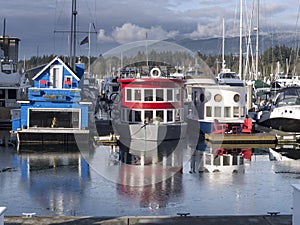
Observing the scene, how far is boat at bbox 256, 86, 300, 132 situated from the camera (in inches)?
1238

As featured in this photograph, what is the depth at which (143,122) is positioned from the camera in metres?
28.2

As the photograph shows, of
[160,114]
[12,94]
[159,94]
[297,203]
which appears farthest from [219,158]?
[12,94]

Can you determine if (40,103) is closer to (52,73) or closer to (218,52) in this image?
(52,73)

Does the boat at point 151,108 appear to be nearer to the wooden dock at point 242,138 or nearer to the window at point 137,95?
the window at point 137,95

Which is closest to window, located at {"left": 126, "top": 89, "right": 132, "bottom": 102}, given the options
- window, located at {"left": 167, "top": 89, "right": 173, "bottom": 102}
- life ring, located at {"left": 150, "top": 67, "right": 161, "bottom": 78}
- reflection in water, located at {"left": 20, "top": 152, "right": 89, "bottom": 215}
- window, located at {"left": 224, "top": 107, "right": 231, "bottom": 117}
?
life ring, located at {"left": 150, "top": 67, "right": 161, "bottom": 78}

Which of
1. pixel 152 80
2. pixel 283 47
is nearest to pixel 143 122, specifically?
pixel 152 80

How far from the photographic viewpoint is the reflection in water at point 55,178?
14.1 m

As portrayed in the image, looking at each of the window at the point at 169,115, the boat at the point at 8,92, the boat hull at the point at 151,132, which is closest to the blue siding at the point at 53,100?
the boat hull at the point at 151,132

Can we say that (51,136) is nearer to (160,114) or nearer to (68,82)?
(68,82)

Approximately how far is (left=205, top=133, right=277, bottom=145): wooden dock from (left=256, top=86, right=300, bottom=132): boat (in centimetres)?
349

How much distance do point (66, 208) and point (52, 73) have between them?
49.8 ft

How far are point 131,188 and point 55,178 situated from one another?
285 centimetres

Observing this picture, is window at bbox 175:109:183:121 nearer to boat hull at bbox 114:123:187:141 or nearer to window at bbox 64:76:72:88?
boat hull at bbox 114:123:187:141

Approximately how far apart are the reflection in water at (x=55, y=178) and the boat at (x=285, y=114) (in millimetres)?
13411
